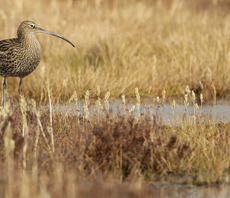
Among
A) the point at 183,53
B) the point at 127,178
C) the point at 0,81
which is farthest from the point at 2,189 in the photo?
the point at 183,53

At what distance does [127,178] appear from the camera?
4.32 meters

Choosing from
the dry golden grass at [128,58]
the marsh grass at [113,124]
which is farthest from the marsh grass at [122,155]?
the dry golden grass at [128,58]

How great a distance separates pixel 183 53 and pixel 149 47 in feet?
5.07

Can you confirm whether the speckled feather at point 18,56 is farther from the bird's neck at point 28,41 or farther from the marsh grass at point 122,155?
the marsh grass at point 122,155

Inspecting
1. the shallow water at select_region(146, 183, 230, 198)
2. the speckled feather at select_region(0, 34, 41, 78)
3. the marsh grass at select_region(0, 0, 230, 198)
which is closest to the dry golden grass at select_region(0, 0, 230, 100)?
the marsh grass at select_region(0, 0, 230, 198)

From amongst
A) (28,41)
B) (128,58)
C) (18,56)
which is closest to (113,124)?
(18,56)

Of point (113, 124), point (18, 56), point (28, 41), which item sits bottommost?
point (113, 124)

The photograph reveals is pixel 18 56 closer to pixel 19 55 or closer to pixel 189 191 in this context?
pixel 19 55

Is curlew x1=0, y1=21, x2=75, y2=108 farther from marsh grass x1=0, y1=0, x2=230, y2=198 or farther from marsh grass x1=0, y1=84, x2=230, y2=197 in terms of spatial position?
marsh grass x1=0, y1=84, x2=230, y2=197

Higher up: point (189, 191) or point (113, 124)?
point (113, 124)

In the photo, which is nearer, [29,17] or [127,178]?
[127,178]

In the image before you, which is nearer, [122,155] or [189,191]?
[189,191]

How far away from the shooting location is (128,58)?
396 inches

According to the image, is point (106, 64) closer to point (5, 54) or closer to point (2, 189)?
point (5, 54)
